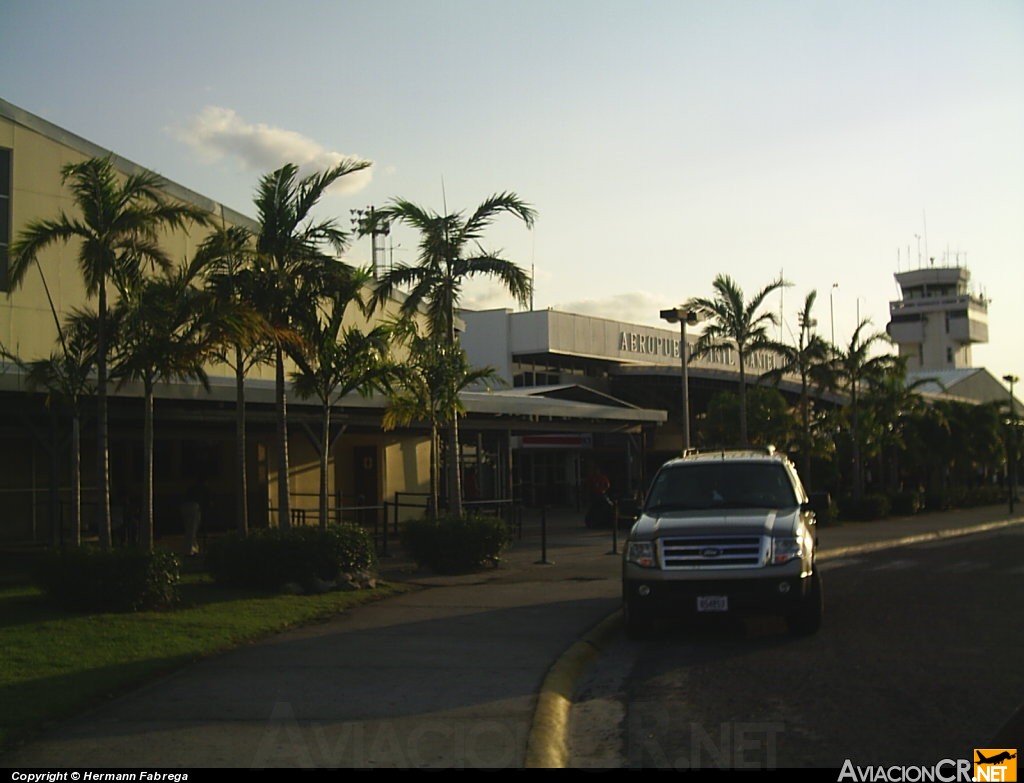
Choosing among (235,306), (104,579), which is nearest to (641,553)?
(104,579)

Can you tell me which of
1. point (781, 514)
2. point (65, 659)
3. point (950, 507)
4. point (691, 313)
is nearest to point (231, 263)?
point (65, 659)

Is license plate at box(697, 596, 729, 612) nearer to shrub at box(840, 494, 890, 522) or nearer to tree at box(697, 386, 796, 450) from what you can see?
tree at box(697, 386, 796, 450)

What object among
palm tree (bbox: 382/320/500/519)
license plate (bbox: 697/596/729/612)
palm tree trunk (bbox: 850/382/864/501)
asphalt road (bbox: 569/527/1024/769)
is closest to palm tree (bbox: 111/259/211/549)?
palm tree (bbox: 382/320/500/519)

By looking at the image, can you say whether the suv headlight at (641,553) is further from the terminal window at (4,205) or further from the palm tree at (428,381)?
the terminal window at (4,205)

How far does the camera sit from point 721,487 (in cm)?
1270

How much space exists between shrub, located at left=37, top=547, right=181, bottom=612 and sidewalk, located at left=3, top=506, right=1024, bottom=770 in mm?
2153

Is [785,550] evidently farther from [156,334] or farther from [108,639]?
Answer: [156,334]

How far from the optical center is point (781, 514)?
11.8m

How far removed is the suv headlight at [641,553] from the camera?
1137 centimetres

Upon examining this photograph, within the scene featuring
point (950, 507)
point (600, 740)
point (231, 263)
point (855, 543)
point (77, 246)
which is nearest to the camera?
point (600, 740)

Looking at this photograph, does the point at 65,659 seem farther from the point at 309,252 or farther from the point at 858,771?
the point at 309,252

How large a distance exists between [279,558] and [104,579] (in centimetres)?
272

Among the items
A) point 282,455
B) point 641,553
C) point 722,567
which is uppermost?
point 282,455

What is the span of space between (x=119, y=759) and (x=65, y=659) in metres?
3.43
